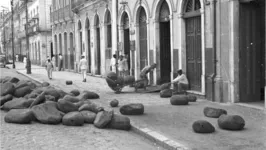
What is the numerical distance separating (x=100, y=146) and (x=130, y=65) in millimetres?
12651

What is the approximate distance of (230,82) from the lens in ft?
37.7

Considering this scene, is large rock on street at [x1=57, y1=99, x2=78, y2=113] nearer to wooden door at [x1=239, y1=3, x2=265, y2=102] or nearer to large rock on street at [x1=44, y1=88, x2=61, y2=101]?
large rock on street at [x1=44, y1=88, x2=61, y2=101]

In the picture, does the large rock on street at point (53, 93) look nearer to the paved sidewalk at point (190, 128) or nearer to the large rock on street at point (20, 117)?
the paved sidewalk at point (190, 128)

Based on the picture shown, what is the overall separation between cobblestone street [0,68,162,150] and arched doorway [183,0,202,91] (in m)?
5.72

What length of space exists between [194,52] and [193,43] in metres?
0.32

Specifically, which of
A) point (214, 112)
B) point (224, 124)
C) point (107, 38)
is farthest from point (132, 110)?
point (107, 38)

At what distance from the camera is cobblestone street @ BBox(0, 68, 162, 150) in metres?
7.14

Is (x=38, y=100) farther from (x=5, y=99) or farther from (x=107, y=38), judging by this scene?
(x=107, y=38)

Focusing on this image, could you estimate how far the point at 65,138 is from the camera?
7.78 metres

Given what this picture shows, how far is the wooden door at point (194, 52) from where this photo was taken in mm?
13596

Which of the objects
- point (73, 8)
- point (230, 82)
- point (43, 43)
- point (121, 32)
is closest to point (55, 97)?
point (230, 82)

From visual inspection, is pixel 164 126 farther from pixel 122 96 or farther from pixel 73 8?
pixel 73 8

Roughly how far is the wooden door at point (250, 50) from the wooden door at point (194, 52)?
227 cm

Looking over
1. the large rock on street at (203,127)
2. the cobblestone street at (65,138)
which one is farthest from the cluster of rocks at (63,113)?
the large rock on street at (203,127)
